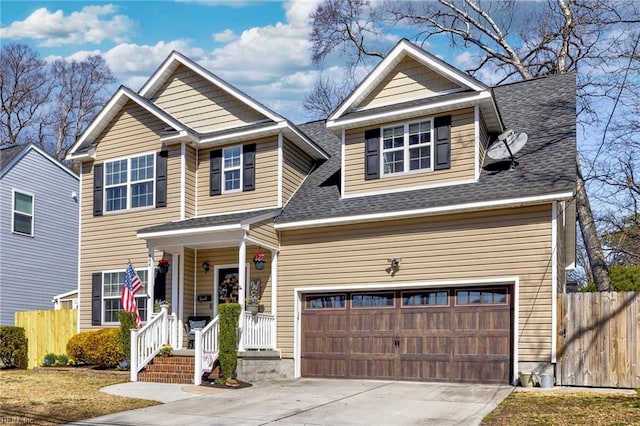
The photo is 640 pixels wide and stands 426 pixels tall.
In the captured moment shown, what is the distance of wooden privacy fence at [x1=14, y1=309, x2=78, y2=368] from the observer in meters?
18.9

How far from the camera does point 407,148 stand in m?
15.8

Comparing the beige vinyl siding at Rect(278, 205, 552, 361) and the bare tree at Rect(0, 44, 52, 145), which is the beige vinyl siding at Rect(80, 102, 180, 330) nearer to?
the beige vinyl siding at Rect(278, 205, 552, 361)

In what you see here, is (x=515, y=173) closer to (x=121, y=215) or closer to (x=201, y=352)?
(x=201, y=352)

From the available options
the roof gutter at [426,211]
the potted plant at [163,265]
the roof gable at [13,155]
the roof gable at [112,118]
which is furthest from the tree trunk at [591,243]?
the roof gable at [13,155]

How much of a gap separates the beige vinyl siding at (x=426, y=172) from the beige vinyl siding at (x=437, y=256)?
1.11 m

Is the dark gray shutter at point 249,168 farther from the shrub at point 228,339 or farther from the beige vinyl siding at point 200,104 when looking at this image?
the shrub at point 228,339

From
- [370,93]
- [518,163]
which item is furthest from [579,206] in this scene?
[370,93]

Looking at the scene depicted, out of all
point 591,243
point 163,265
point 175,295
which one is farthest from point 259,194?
point 591,243

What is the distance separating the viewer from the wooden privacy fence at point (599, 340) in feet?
41.8

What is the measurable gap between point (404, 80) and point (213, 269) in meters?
6.71

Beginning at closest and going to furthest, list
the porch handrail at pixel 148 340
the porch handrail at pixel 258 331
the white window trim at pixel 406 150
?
the porch handrail at pixel 148 340
the porch handrail at pixel 258 331
the white window trim at pixel 406 150

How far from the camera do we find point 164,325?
1611 cm

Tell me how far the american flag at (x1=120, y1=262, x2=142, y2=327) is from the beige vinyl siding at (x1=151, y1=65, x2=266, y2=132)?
424 centimetres

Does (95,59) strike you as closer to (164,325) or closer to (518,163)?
(164,325)
